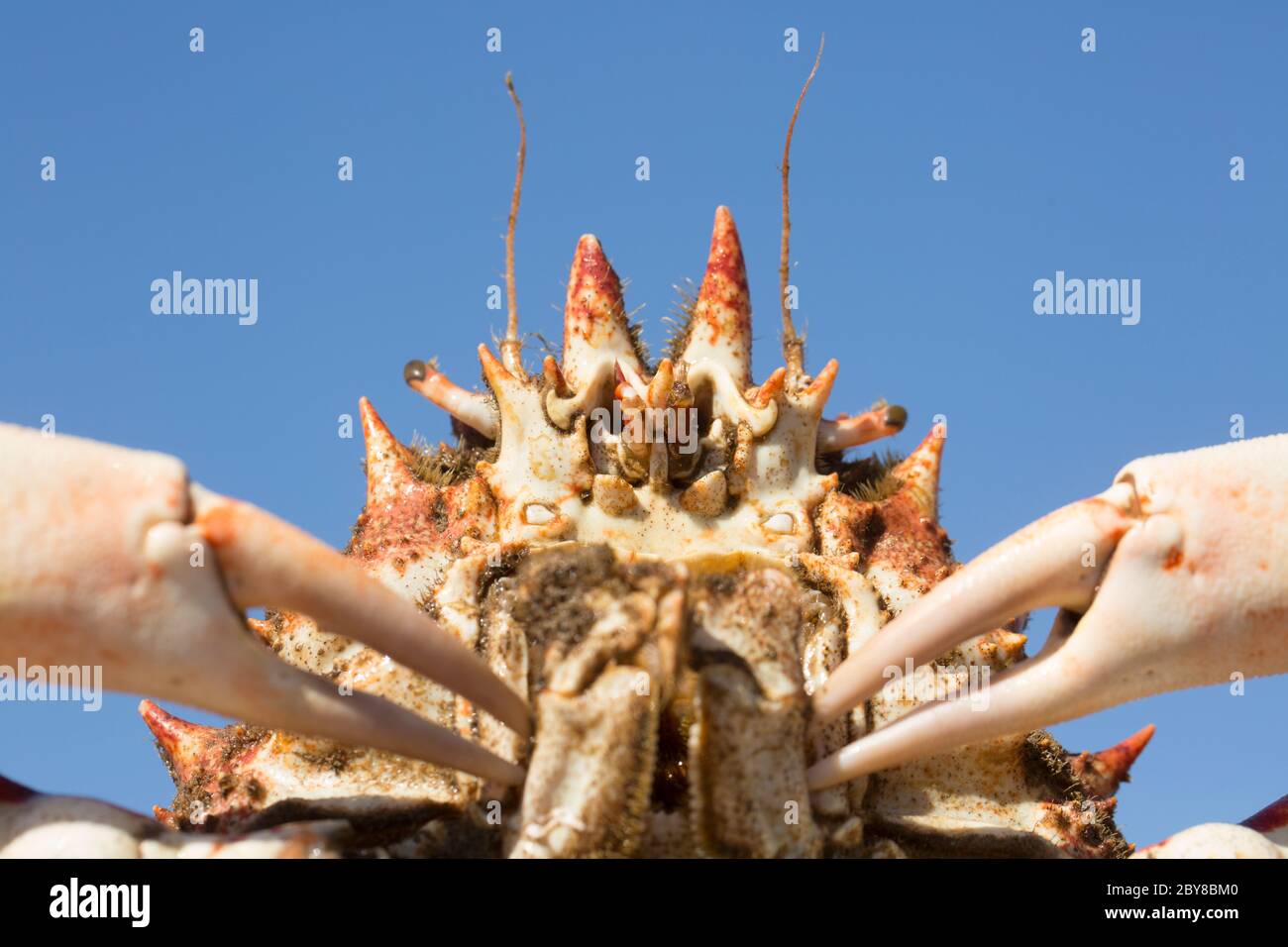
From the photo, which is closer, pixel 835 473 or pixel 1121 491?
pixel 1121 491

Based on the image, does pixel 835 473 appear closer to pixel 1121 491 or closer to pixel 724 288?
pixel 724 288

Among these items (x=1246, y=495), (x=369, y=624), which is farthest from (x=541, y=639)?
(x=1246, y=495)

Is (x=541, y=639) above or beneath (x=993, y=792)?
above

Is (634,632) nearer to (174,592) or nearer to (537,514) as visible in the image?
(537,514)

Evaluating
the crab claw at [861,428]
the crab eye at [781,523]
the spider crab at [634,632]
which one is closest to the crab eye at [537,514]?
the spider crab at [634,632]

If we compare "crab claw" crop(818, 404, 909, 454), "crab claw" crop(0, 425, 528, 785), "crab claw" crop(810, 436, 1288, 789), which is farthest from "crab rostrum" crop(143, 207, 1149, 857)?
"crab claw" crop(0, 425, 528, 785)

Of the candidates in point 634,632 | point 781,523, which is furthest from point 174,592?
point 781,523
